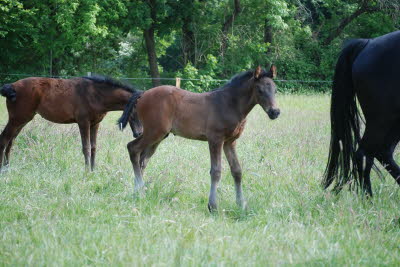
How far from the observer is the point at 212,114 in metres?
5.61

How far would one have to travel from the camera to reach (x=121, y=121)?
6.42m

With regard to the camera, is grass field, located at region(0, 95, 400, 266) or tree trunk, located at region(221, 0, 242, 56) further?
tree trunk, located at region(221, 0, 242, 56)

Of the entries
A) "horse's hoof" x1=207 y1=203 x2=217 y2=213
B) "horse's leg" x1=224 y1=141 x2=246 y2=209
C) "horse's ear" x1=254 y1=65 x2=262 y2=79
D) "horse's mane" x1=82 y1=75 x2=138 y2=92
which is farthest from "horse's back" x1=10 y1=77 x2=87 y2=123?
"horse's ear" x1=254 y1=65 x2=262 y2=79

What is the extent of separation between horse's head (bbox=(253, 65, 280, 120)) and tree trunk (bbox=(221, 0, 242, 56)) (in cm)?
2292

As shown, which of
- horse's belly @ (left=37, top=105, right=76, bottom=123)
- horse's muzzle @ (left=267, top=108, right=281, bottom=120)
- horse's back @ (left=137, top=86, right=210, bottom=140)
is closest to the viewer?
horse's muzzle @ (left=267, top=108, right=281, bottom=120)

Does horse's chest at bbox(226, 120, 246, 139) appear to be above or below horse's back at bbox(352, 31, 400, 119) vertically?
below

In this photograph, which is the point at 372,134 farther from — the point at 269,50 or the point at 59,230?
the point at 269,50

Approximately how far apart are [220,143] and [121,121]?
1.63 metres

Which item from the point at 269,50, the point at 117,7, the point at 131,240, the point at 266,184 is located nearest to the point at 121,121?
the point at 266,184

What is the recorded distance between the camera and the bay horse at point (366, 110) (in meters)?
5.18

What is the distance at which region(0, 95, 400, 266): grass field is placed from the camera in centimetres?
362

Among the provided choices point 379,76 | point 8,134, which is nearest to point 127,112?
point 8,134

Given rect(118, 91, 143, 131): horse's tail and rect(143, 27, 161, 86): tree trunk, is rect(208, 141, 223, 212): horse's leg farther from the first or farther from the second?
rect(143, 27, 161, 86): tree trunk

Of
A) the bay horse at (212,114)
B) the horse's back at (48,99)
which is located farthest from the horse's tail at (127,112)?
the horse's back at (48,99)
